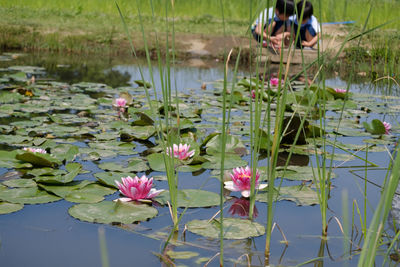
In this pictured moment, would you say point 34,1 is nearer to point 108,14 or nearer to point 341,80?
point 108,14

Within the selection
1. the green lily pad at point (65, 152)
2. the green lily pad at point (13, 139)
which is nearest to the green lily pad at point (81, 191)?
the green lily pad at point (65, 152)

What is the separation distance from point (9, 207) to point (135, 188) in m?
0.38

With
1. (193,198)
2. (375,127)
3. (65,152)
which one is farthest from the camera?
(375,127)

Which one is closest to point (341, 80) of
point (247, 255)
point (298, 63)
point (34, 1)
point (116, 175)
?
point (298, 63)

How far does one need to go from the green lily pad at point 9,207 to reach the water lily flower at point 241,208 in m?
0.65

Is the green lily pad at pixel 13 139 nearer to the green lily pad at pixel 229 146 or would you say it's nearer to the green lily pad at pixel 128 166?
the green lily pad at pixel 128 166

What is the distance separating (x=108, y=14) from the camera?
8922 millimetres

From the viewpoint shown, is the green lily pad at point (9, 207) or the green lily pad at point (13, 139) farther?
the green lily pad at point (13, 139)

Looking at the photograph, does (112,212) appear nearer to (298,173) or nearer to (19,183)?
(19,183)

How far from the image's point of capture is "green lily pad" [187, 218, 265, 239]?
1.33m

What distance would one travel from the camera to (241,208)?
5.18 ft

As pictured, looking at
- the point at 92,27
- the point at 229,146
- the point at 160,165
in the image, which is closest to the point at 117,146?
the point at 160,165

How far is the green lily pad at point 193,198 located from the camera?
1.54 m

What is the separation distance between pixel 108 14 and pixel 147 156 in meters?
7.42
